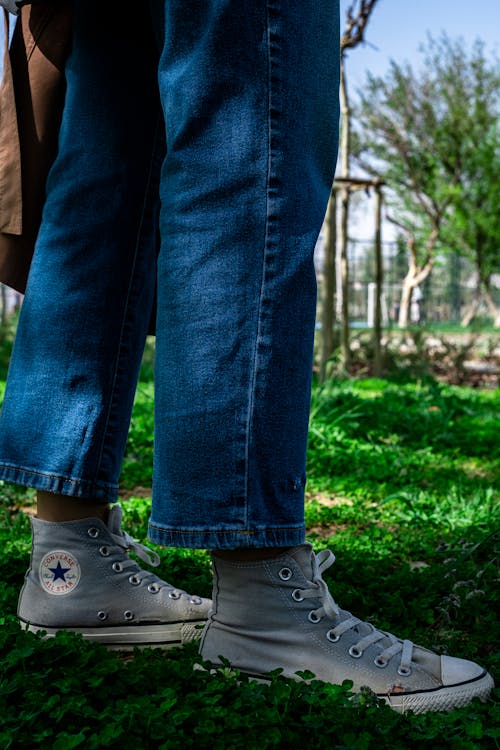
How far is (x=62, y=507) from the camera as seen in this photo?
63.2 inches

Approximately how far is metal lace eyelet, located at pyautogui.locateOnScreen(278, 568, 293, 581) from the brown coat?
874 mm

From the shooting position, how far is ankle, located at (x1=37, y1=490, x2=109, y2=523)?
1604 millimetres

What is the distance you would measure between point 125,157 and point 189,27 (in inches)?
14.2

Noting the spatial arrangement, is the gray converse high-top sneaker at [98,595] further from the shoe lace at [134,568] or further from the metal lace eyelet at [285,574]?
the metal lace eyelet at [285,574]

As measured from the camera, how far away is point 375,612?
1837mm

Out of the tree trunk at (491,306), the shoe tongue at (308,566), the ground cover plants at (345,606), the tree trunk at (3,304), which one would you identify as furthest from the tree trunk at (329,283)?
the tree trunk at (491,306)

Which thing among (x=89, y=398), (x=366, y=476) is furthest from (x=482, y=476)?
(x=89, y=398)

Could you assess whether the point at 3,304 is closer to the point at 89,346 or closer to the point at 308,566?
the point at 89,346

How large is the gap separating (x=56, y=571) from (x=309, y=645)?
20.7 inches

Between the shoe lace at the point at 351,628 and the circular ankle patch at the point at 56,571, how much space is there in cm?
49

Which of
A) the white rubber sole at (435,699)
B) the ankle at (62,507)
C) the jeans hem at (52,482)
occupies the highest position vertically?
the jeans hem at (52,482)

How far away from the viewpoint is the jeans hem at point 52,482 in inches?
61.0

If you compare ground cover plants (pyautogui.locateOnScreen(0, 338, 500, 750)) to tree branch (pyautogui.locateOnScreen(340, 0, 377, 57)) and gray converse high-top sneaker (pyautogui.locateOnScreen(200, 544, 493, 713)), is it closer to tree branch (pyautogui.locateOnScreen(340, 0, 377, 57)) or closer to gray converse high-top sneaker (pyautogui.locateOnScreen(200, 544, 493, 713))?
gray converse high-top sneaker (pyautogui.locateOnScreen(200, 544, 493, 713))

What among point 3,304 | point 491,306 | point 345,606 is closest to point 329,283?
point 3,304
